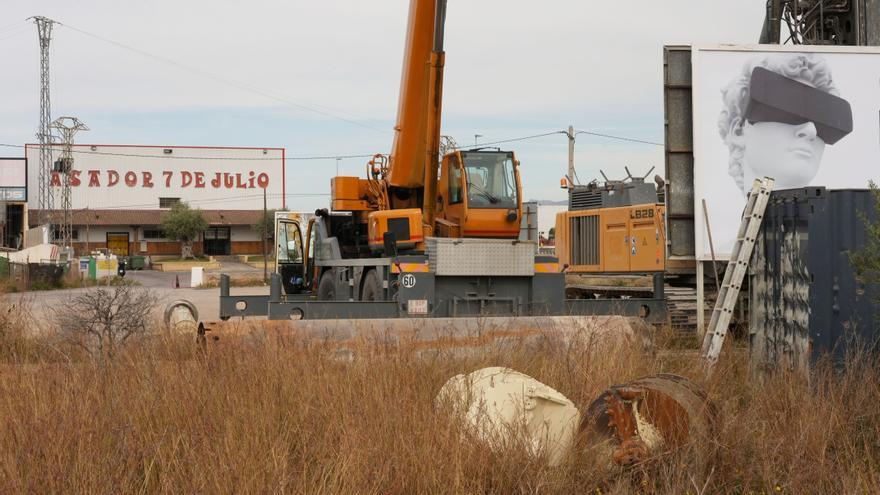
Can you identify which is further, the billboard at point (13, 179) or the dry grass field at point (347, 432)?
the billboard at point (13, 179)

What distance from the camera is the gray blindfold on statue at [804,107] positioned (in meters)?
14.6

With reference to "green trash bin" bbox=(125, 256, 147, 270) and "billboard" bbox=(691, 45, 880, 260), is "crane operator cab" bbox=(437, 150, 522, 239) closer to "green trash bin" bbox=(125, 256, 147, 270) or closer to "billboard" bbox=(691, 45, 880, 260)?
"billboard" bbox=(691, 45, 880, 260)

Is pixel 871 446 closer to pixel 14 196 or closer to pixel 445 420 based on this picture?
pixel 445 420

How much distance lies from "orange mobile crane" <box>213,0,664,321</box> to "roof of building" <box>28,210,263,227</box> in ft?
225

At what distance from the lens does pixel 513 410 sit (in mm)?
6328

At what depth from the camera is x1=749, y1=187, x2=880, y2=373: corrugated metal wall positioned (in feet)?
27.0

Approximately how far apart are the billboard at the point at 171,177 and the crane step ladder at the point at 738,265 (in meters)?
83.3

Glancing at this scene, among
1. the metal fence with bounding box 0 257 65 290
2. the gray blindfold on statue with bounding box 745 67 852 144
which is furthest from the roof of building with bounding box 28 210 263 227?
the gray blindfold on statue with bounding box 745 67 852 144

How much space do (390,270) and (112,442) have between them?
8.62 meters

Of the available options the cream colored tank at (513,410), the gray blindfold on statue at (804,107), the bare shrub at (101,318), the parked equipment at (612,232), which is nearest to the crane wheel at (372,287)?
the bare shrub at (101,318)

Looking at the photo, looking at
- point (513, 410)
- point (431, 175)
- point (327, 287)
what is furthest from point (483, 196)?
point (513, 410)

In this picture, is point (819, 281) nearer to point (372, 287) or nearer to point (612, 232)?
point (372, 287)

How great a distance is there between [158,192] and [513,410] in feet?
290

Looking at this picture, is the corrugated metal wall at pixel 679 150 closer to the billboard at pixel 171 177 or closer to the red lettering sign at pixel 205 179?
the billboard at pixel 171 177
